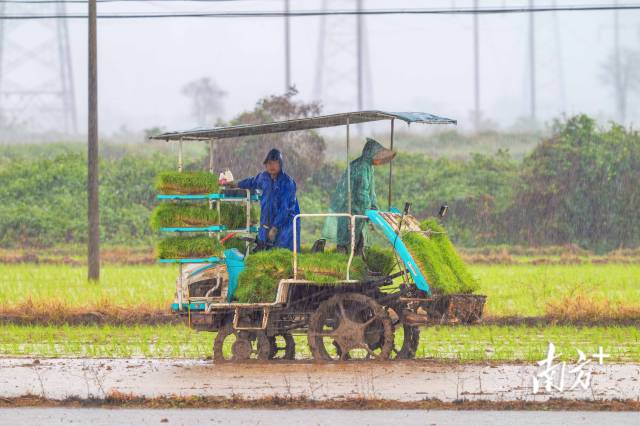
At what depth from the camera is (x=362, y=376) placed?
40.3 ft

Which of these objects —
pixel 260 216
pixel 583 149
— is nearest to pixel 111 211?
pixel 583 149

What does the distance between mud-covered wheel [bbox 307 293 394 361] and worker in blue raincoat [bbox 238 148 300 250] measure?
3.58 ft

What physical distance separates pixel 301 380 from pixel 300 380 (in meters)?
0.01

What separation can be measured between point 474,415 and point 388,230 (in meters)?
3.59

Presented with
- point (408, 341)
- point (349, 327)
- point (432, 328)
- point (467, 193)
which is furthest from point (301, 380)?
point (467, 193)

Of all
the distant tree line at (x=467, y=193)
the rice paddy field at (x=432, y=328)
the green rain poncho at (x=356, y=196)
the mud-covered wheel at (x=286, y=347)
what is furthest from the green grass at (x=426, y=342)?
the distant tree line at (x=467, y=193)

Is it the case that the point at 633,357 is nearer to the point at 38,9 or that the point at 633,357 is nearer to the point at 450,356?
the point at 450,356

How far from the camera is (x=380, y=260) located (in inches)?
577

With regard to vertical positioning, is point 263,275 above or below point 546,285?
above

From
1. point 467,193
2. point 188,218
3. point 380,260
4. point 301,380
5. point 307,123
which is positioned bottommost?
point 301,380

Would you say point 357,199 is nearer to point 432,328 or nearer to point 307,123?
point 307,123

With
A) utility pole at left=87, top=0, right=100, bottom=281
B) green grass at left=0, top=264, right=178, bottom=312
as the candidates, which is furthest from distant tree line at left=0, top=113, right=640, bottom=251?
utility pole at left=87, top=0, right=100, bottom=281

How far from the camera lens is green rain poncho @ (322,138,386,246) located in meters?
14.2

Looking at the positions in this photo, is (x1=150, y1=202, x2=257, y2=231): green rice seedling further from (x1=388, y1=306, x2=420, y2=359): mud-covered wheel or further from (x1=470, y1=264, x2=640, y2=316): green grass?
(x1=470, y1=264, x2=640, y2=316): green grass
